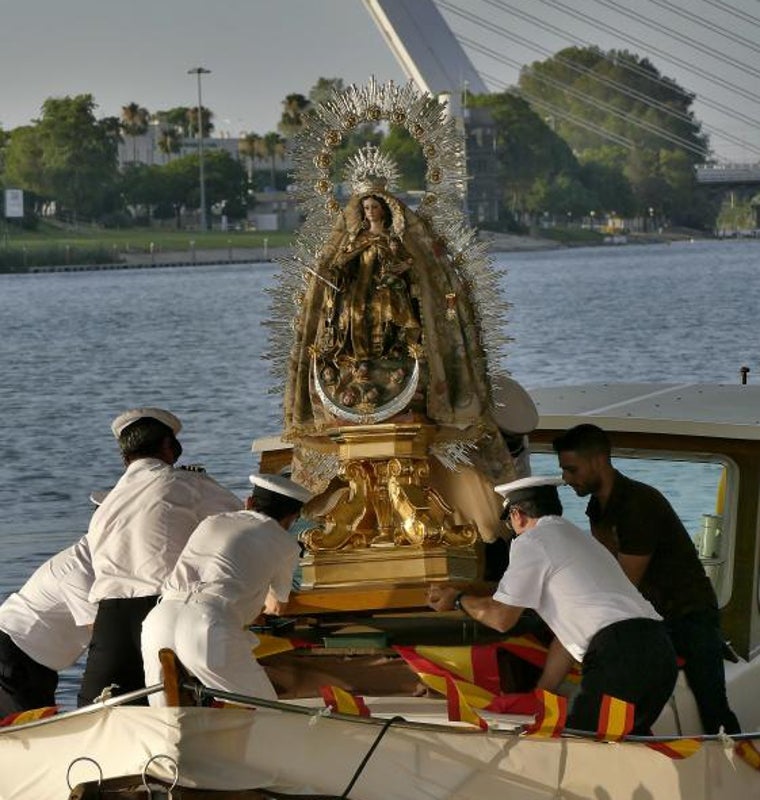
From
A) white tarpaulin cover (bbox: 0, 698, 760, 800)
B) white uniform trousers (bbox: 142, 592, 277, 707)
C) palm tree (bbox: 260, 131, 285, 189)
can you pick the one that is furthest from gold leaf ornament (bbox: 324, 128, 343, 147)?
palm tree (bbox: 260, 131, 285, 189)

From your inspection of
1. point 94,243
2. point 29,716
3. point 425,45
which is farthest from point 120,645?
point 94,243

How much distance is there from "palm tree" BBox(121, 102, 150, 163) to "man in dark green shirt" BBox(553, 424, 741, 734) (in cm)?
14461

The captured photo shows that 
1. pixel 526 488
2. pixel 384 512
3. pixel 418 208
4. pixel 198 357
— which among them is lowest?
pixel 198 357

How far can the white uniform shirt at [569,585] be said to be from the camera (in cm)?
725

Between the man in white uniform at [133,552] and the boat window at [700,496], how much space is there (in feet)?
7.17

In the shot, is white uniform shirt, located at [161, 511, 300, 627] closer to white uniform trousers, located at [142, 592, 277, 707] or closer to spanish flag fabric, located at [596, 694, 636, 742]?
white uniform trousers, located at [142, 592, 277, 707]

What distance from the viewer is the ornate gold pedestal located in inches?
Answer: 338

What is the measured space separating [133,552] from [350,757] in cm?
134

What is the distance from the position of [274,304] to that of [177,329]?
55.7 m

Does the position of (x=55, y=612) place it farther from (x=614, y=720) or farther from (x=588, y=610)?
(x=614, y=720)

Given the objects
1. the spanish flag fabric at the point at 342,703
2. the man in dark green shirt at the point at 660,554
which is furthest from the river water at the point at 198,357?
the spanish flag fabric at the point at 342,703

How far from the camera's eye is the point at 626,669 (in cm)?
719

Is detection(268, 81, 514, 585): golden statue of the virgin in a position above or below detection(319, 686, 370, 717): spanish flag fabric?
above

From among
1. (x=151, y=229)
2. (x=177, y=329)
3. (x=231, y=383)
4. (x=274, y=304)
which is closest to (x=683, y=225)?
(x=151, y=229)
